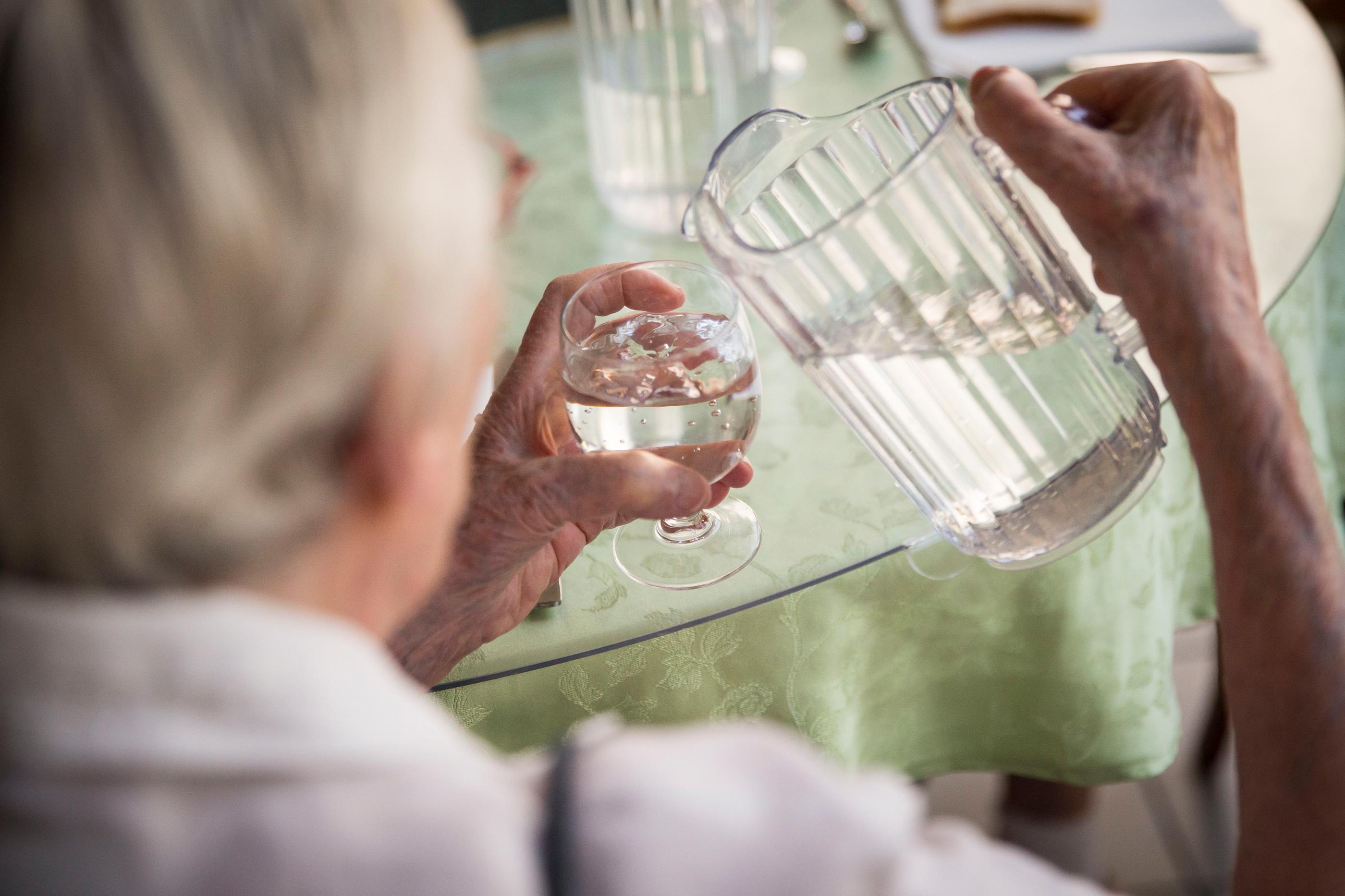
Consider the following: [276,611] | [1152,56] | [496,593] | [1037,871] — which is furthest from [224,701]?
[1152,56]

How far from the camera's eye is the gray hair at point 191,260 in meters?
0.32

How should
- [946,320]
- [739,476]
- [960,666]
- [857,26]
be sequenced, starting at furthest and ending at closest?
[857,26] → [960,666] → [739,476] → [946,320]

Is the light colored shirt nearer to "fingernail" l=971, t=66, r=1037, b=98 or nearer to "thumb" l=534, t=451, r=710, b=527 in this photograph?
"thumb" l=534, t=451, r=710, b=527

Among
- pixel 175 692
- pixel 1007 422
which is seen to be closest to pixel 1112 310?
pixel 1007 422

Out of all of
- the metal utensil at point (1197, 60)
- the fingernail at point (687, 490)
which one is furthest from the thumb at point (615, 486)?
the metal utensil at point (1197, 60)

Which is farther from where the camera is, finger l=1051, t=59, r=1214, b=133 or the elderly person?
finger l=1051, t=59, r=1214, b=133

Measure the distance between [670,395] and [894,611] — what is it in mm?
312

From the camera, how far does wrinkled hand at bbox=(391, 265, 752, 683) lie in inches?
26.3

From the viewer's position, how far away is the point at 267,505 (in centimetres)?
36

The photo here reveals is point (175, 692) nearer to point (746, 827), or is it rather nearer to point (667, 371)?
point (746, 827)

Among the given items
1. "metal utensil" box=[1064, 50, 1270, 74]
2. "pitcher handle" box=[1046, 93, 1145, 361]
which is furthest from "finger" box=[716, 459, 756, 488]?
"metal utensil" box=[1064, 50, 1270, 74]

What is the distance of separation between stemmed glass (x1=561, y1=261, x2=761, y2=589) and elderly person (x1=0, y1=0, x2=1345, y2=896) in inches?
10.0

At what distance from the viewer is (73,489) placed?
333mm

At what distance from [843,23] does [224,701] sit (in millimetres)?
1292
